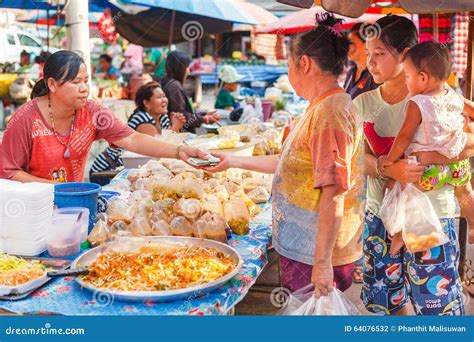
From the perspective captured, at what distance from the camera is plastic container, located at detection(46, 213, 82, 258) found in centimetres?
231

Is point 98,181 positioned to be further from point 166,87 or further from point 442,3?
point 442,3

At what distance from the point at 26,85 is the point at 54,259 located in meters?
9.82

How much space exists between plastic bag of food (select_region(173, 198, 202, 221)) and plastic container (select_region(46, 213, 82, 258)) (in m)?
0.52

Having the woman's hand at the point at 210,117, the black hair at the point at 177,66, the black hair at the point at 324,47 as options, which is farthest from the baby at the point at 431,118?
the black hair at the point at 177,66

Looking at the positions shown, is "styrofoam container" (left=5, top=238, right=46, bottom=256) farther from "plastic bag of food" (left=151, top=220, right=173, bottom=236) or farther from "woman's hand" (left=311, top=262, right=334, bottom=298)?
"woman's hand" (left=311, top=262, right=334, bottom=298)

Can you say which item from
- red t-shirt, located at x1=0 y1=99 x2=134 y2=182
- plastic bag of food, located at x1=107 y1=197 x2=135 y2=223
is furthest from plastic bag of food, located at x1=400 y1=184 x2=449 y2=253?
red t-shirt, located at x1=0 y1=99 x2=134 y2=182

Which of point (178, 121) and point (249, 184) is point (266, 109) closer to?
point (178, 121)

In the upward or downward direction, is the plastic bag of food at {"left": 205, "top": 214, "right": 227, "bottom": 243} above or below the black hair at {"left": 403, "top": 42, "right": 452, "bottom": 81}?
below

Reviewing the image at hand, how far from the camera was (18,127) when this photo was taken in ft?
9.53

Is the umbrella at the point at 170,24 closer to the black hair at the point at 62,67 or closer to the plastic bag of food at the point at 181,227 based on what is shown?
the black hair at the point at 62,67

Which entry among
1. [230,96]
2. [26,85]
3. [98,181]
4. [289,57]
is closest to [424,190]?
[289,57]

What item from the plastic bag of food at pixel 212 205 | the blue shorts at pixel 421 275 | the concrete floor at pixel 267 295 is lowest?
the concrete floor at pixel 267 295

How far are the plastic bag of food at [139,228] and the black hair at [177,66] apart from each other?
160 inches

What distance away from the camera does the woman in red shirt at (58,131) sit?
292cm
